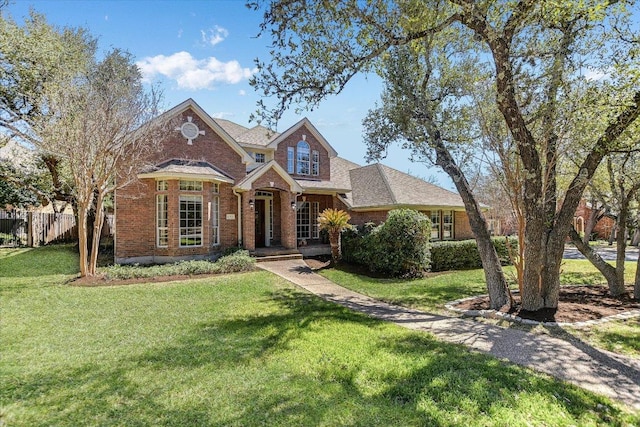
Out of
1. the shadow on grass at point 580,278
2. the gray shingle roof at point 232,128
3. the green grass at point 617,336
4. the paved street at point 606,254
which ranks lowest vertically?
the paved street at point 606,254

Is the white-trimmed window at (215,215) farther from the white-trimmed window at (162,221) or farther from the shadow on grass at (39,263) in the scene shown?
the shadow on grass at (39,263)

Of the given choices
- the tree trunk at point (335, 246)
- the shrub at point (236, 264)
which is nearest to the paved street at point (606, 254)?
the tree trunk at point (335, 246)

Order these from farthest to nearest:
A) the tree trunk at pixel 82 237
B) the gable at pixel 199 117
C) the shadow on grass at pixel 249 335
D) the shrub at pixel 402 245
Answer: the gable at pixel 199 117 < the shrub at pixel 402 245 < the tree trunk at pixel 82 237 < the shadow on grass at pixel 249 335

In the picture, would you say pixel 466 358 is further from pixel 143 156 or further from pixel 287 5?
pixel 143 156

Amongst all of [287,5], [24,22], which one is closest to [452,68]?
[287,5]

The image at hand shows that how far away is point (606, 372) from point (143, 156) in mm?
15050

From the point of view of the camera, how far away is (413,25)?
7316 millimetres

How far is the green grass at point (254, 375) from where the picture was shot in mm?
3832

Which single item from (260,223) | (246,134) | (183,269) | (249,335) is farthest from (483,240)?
(246,134)

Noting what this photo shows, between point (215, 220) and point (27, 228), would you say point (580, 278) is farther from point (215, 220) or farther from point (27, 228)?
point (27, 228)

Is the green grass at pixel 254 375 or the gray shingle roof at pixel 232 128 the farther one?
the gray shingle roof at pixel 232 128

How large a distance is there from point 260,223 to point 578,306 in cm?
1432

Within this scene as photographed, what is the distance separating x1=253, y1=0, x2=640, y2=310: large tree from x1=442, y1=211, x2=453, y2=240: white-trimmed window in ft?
40.4

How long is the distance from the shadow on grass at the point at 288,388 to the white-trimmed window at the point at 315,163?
15.5 m
